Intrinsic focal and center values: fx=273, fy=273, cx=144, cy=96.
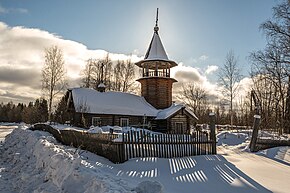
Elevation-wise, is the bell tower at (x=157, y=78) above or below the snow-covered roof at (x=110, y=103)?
above

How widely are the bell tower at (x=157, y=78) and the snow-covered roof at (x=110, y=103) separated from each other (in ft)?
3.74

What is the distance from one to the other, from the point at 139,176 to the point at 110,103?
21999 mm

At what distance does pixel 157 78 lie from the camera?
3159 cm

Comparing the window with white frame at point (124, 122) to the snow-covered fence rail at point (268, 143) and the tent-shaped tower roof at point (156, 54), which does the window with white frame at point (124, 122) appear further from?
the snow-covered fence rail at point (268, 143)

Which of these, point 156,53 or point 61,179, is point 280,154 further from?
point 156,53

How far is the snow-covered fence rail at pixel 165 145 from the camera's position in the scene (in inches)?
414

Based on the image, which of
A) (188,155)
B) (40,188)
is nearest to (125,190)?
(40,188)

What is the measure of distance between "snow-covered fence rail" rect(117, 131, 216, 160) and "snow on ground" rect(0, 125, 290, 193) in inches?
24.8

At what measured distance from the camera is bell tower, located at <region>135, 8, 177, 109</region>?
31.7m

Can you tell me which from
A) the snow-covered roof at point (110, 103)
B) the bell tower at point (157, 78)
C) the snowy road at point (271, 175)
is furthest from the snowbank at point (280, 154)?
the bell tower at point (157, 78)

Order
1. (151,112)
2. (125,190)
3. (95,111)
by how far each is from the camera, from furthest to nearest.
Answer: (151,112) < (95,111) < (125,190)

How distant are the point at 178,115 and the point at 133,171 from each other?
22.4 metres

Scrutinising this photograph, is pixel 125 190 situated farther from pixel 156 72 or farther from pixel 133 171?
pixel 156 72

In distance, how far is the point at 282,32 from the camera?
20.0 m
